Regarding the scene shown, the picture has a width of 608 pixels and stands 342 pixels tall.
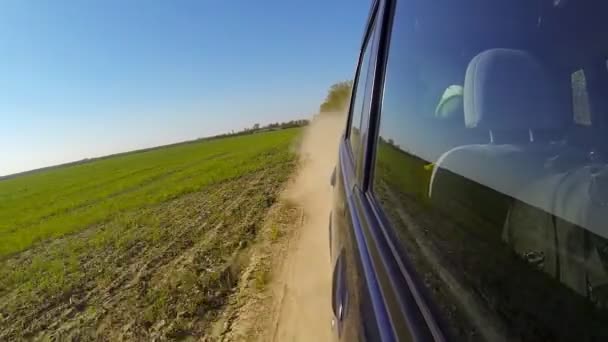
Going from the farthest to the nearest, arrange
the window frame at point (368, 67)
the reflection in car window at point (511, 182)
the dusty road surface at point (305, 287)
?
the dusty road surface at point (305, 287) → the window frame at point (368, 67) → the reflection in car window at point (511, 182)

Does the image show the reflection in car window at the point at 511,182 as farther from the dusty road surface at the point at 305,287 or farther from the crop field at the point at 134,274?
the crop field at the point at 134,274

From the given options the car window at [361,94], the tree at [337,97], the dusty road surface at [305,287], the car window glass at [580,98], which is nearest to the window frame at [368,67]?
the car window at [361,94]

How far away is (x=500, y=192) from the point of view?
664 millimetres

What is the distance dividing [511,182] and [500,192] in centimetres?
2

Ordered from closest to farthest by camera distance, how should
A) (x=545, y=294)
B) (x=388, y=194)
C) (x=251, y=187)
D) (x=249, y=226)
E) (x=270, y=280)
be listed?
(x=545, y=294) → (x=388, y=194) → (x=270, y=280) → (x=249, y=226) → (x=251, y=187)

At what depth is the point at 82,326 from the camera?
443 cm

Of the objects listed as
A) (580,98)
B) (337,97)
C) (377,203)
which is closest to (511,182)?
(580,98)

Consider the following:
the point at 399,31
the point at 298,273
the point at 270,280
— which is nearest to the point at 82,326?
the point at 270,280

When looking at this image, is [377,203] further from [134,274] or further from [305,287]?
[134,274]

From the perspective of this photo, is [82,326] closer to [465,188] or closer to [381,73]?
[381,73]

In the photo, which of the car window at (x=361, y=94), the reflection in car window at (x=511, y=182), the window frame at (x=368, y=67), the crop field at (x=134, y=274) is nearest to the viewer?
the reflection in car window at (x=511, y=182)

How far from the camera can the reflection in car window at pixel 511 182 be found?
50cm

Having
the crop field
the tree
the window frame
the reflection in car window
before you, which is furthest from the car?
the tree

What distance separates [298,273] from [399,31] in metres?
3.46
